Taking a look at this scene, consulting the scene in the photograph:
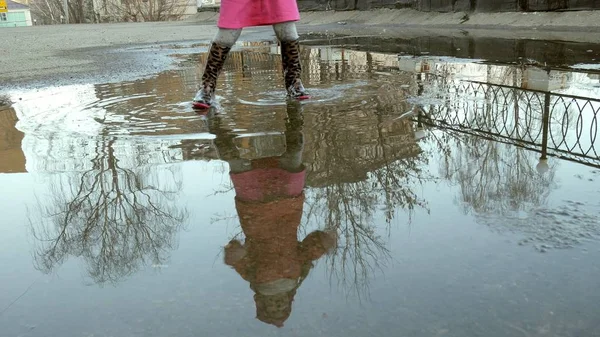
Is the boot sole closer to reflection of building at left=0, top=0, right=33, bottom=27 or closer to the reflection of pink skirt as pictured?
the reflection of pink skirt

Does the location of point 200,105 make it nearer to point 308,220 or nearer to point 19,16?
point 308,220

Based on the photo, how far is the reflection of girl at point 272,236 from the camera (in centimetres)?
195

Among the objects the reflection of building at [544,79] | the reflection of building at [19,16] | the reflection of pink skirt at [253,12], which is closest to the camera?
the reflection of pink skirt at [253,12]

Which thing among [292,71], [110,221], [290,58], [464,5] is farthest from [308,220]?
[464,5]

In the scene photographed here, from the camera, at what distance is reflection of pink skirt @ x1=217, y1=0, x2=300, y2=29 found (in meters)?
5.16

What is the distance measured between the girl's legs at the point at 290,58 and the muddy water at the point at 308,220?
1.78 feet

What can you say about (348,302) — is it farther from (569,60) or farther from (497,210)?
(569,60)

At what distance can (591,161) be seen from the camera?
3.17m

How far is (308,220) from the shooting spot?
2543 mm

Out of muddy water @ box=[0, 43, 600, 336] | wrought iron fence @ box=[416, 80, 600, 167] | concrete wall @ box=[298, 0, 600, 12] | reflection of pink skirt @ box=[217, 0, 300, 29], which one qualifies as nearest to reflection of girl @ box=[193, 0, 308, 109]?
reflection of pink skirt @ box=[217, 0, 300, 29]

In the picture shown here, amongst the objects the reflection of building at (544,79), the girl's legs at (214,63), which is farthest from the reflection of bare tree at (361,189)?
the reflection of building at (544,79)

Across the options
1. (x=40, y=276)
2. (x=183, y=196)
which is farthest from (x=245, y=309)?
(x=183, y=196)

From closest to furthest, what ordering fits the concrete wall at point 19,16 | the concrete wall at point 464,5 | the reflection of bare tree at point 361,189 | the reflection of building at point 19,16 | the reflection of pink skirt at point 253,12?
1. the reflection of bare tree at point 361,189
2. the reflection of pink skirt at point 253,12
3. the concrete wall at point 464,5
4. the reflection of building at point 19,16
5. the concrete wall at point 19,16

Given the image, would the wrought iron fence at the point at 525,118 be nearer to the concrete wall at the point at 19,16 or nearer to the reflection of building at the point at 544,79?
the reflection of building at the point at 544,79
